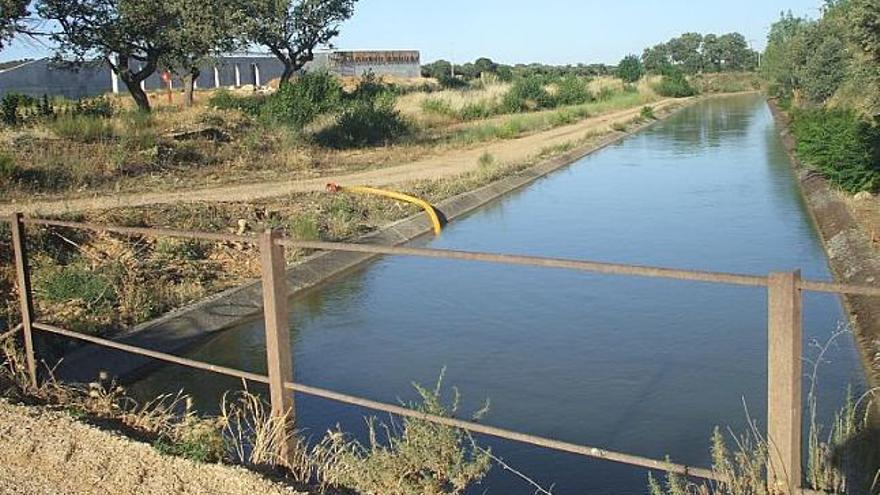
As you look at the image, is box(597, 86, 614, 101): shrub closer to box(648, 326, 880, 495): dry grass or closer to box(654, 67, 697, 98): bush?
box(654, 67, 697, 98): bush

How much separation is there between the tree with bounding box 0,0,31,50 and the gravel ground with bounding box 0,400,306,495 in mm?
20816

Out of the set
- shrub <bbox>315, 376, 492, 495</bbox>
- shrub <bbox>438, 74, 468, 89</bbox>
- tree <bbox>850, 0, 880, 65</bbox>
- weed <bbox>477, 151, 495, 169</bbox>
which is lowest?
weed <bbox>477, 151, 495, 169</bbox>

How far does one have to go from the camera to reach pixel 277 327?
5016mm

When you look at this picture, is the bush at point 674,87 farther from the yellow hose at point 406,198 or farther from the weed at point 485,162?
the yellow hose at point 406,198

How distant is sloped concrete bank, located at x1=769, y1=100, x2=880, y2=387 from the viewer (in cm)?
1041

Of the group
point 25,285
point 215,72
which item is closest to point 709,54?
point 215,72

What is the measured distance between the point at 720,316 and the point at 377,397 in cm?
472

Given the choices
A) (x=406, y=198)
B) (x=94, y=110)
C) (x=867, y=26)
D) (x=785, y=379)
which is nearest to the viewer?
(x=785, y=379)

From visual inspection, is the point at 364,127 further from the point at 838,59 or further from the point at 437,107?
the point at 838,59

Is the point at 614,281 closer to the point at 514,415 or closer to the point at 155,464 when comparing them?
the point at 514,415

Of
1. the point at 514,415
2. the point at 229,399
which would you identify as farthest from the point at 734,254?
the point at 229,399

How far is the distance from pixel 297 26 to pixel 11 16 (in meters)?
32.3

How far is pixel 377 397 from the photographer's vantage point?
9289mm

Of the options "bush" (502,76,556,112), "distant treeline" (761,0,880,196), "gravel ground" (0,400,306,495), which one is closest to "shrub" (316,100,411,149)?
"distant treeline" (761,0,880,196)
